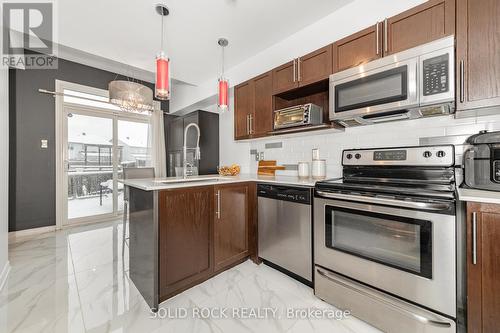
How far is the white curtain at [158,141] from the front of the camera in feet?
14.7

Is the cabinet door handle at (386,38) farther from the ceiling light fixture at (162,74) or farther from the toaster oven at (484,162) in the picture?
the ceiling light fixture at (162,74)

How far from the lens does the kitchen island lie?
1587 mm

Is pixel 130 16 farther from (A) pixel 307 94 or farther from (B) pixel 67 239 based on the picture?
(B) pixel 67 239

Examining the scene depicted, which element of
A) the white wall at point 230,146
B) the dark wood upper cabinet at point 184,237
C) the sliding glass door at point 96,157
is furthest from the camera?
the sliding glass door at point 96,157

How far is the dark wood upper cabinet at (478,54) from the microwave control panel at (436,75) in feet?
0.20

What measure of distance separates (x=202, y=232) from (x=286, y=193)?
845mm

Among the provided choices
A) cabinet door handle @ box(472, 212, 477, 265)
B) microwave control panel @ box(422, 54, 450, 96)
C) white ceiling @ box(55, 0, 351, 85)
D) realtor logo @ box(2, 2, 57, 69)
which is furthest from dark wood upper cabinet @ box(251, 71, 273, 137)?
realtor logo @ box(2, 2, 57, 69)

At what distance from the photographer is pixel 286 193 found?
6.49 feet

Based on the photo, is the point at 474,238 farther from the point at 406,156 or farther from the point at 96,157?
the point at 96,157

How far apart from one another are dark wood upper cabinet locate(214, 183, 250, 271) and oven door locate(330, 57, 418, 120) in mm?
1194

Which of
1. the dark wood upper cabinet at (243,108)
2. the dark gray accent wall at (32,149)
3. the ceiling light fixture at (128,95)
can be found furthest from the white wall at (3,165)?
the dark wood upper cabinet at (243,108)

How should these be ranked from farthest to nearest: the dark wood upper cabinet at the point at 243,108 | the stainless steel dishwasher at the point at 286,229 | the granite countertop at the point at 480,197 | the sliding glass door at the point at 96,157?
the sliding glass door at the point at 96,157
the dark wood upper cabinet at the point at 243,108
the stainless steel dishwasher at the point at 286,229
the granite countertop at the point at 480,197

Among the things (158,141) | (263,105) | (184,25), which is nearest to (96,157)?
(158,141)

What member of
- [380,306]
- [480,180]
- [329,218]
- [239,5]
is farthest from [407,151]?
[239,5]
